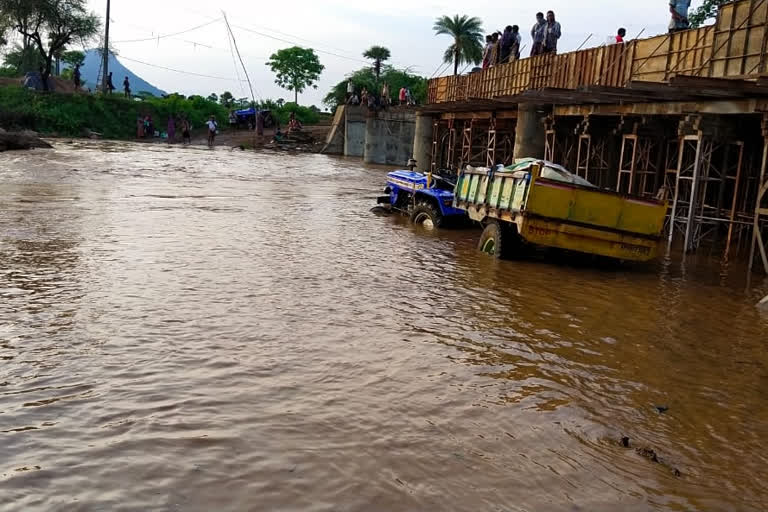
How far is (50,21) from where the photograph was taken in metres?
47.8

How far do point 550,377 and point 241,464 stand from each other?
3001mm

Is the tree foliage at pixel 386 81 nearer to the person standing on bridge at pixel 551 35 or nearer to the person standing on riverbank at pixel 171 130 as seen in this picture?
the person standing on riverbank at pixel 171 130

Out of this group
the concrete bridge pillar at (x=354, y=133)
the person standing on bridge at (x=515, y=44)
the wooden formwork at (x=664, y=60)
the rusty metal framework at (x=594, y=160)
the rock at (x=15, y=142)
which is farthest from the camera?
the concrete bridge pillar at (x=354, y=133)

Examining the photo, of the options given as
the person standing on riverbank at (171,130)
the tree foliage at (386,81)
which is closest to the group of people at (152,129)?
the person standing on riverbank at (171,130)

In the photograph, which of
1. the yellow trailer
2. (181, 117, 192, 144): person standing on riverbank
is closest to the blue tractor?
the yellow trailer

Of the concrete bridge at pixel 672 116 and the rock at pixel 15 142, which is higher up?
the concrete bridge at pixel 672 116

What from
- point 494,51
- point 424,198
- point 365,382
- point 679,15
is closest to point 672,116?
point 679,15

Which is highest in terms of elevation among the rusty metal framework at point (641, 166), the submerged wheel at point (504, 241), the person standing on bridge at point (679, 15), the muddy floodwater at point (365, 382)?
the person standing on bridge at point (679, 15)

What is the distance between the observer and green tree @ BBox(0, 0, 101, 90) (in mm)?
46312

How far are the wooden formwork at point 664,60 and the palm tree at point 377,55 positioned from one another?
48.8 meters

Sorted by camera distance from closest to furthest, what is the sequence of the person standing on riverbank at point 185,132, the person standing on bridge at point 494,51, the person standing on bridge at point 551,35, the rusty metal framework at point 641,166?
1. the rusty metal framework at point 641,166
2. the person standing on bridge at point 551,35
3. the person standing on bridge at point 494,51
4. the person standing on riverbank at point 185,132

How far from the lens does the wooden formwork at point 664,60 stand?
12742 mm

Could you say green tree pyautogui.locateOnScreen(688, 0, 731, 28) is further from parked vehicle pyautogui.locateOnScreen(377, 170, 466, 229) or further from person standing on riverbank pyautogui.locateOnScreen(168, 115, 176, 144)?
person standing on riverbank pyautogui.locateOnScreen(168, 115, 176, 144)

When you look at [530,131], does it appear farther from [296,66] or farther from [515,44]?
[296,66]
